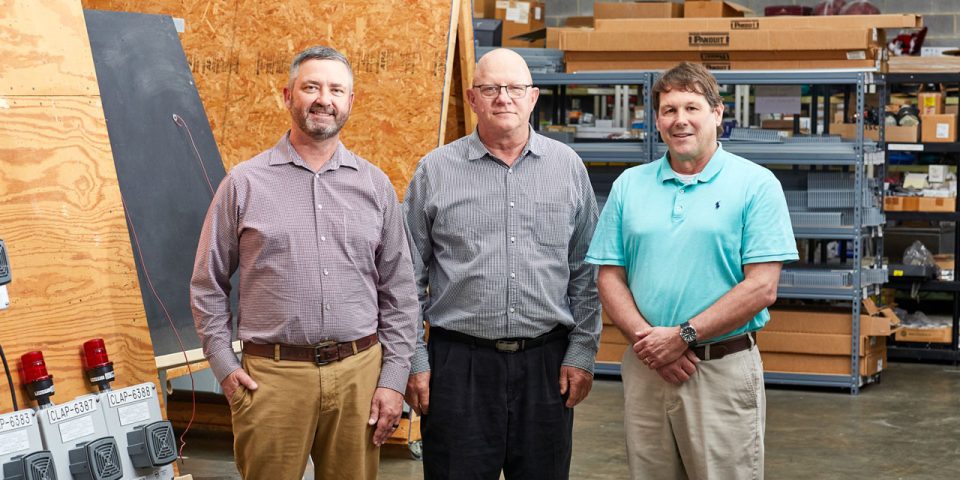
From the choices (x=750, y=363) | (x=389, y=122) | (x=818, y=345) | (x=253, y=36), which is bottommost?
(x=818, y=345)

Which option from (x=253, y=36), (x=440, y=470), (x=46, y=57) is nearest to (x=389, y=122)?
(x=253, y=36)

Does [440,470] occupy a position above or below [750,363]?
below

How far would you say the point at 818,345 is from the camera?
684 cm

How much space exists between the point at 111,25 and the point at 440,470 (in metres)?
2.26

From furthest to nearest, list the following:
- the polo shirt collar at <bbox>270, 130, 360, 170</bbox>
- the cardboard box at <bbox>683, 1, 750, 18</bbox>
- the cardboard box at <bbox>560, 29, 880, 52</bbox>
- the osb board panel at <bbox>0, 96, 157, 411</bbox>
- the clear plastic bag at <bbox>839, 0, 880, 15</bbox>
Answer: the clear plastic bag at <bbox>839, 0, 880, 15</bbox> < the cardboard box at <bbox>683, 1, 750, 18</bbox> < the cardboard box at <bbox>560, 29, 880, 52</bbox> < the osb board panel at <bbox>0, 96, 157, 411</bbox> < the polo shirt collar at <bbox>270, 130, 360, 170</bbox>

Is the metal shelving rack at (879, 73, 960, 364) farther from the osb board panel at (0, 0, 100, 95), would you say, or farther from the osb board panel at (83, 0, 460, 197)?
the osb board panel at (0, 0, 100, 95)

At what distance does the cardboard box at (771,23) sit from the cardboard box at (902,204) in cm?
129

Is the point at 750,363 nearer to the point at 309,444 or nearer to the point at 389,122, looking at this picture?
the point at 309,444

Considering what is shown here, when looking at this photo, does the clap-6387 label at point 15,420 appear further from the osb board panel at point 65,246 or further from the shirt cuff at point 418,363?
the shirt cuff at point 418,363

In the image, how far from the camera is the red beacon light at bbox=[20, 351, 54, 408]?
9.93 feet

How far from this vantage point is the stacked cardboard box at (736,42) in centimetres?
662

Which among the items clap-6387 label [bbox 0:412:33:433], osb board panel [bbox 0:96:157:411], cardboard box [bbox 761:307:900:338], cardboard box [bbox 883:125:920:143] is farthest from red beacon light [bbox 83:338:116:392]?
cardboard box [bbox 883:125:920:143]

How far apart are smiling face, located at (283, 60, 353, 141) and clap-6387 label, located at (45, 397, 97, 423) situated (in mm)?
968

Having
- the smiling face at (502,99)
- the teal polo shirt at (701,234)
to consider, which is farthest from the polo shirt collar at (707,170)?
the smiling face at (502,99)
